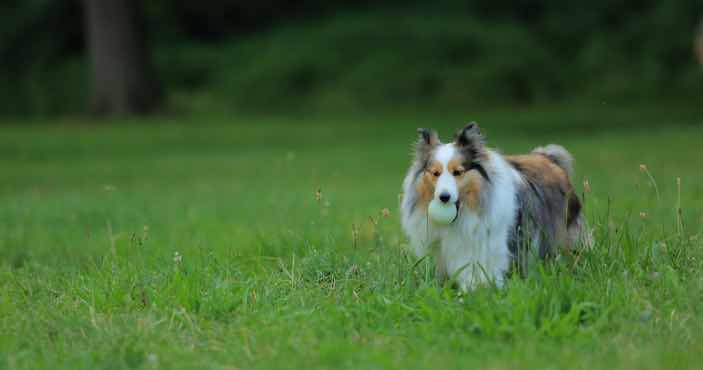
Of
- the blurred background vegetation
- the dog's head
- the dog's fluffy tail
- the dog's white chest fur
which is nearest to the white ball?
the dog's head

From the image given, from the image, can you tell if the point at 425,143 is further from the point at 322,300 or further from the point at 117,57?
the point at 117,57

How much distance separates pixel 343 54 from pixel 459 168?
21.4m

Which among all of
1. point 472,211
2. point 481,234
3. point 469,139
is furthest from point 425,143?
point 481,234

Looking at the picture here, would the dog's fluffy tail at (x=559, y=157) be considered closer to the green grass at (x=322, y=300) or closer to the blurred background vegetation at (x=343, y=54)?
the green grass at (x=322, y=300)

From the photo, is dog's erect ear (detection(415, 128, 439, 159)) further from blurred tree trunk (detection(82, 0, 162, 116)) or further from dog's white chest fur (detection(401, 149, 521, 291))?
blurred tree trunk (detection(82, 0, 162, 116))

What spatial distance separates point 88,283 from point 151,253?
1.23 metres

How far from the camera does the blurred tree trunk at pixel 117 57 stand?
19906mm

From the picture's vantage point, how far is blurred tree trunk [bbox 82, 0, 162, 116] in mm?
19906

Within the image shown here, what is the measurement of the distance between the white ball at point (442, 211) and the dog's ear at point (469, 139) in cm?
39

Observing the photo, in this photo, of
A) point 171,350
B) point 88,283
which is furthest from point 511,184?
point 88,283

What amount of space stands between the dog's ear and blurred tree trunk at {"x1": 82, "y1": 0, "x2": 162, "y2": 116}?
16.8 metres

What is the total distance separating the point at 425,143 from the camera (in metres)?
4.94

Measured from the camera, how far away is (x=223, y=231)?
791 centimetres

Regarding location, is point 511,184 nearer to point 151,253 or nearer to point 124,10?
point 151,253
